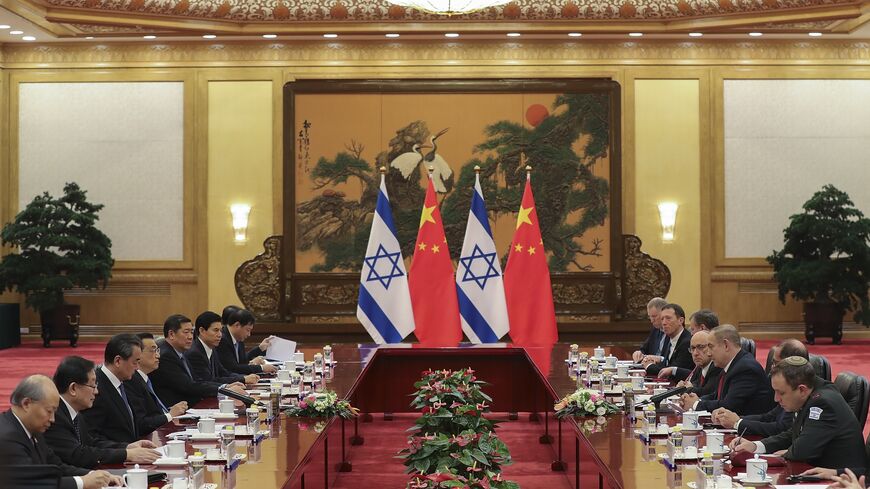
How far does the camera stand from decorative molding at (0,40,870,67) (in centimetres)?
1406

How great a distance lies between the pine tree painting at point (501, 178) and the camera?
13938mm

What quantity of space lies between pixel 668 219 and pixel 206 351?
8.07 meters

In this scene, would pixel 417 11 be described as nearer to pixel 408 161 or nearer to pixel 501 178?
pixel 408 161

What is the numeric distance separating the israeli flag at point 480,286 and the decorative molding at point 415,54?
133 inches

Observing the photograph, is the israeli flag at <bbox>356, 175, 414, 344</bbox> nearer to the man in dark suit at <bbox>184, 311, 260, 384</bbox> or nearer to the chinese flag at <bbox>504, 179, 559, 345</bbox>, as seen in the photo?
the chinese flag at <bbox>504, 179, 559, 345</bbox>

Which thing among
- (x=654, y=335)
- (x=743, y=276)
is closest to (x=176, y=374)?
(x=654, y=335)

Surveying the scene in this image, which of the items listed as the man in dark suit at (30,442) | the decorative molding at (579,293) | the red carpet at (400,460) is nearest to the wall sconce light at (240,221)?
the decorative molding at (579,293)

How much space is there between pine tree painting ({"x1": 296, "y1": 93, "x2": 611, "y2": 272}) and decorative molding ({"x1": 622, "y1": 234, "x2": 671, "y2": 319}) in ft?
1.30

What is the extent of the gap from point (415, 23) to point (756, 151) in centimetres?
478

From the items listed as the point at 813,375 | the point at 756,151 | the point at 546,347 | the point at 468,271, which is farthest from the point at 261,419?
the point at 756,151

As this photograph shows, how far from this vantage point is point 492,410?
9648mm

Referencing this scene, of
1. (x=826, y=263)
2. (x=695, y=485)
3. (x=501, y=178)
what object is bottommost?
(x=695, y=485)

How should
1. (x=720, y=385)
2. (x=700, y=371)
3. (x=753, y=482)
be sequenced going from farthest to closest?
(x=700, y=371), (x=720, y=385), (x=753, y=482)

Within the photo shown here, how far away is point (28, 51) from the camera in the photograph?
14156mm
